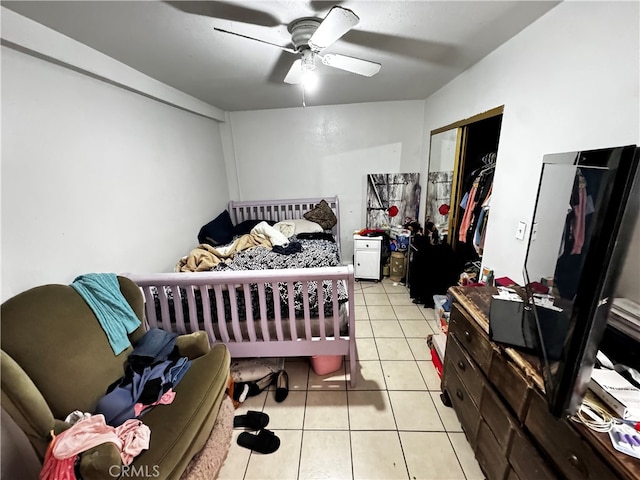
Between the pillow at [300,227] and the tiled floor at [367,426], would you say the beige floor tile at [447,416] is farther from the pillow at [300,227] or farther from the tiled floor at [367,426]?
the pillow at [300,227]

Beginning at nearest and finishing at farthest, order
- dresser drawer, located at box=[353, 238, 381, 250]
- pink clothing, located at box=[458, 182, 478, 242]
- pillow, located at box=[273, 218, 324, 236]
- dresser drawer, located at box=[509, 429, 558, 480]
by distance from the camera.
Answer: dresser drawer, located at box=[509, 429, 558, 480] → pink clothing, located at box=[458, 182, 478, 242] → pillow, located at box=[273, 218, 324, 236] → dresser drawer, located at box=[353, 238, 381, 250]

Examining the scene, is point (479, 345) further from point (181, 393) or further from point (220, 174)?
point (220, 174)

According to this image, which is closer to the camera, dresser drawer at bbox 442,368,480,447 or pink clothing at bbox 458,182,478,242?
dresser drawer at bbox 442,368,480,447

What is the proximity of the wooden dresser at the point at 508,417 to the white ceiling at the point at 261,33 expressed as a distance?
4.98ft

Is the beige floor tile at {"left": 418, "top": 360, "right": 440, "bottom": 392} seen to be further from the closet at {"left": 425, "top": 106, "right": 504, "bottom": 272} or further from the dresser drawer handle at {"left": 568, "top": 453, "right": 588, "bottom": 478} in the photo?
the dresser drawer handle at {"left": 568, "top": 453, "right": 588, "bottom": 478}

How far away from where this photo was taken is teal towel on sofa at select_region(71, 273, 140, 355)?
4.54 ft

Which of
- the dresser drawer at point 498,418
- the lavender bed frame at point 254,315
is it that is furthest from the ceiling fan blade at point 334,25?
the dresser drawer at point 498,418

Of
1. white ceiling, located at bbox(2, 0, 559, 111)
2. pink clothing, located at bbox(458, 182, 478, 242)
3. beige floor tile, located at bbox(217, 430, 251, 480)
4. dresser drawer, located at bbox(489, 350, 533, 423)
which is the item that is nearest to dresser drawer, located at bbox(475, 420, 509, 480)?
dresser drawer, located at bbox(489, 350, 533, 423)

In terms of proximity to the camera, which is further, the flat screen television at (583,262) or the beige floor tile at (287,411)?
the beige floor tile at (287,411)

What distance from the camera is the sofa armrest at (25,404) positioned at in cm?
97

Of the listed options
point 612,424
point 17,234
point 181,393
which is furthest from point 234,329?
point 612,424

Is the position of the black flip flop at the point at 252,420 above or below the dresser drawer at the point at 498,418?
below

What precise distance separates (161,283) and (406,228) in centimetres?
301

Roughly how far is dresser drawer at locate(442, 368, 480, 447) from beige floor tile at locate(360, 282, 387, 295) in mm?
1657
